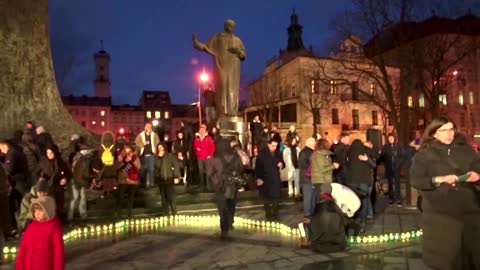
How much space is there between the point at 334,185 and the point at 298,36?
8975 cm

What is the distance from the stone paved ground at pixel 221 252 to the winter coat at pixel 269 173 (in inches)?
45.5

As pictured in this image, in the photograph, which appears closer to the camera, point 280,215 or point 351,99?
point 280,215

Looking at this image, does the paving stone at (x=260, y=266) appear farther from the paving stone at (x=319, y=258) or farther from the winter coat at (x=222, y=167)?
the winter coat at (x=222, y=167)

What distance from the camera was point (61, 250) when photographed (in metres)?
4.69

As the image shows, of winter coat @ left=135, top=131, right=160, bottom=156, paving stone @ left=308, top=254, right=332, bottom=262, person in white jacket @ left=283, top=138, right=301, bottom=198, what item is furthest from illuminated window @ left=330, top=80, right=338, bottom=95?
paving stone @ left=308, top=254, right=332, bottom=262

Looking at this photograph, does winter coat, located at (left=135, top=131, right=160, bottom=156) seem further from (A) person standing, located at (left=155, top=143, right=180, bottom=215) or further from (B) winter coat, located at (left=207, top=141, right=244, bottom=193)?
(B) winter coat, located at (left=207, top=141, right=244, bottom=193)

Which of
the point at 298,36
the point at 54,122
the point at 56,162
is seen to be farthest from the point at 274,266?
the point at 298,36

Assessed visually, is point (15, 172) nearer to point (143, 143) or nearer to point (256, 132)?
point (143, 143)

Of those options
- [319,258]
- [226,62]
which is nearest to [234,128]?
[226,62]

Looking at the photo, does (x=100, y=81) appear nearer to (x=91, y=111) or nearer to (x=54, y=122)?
(x=91, y=111)

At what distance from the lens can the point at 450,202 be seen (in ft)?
13.8

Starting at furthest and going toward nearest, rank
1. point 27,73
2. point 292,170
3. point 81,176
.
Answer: point 292,170, point 27,73, point 81,176

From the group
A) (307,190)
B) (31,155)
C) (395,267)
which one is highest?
(31,155)

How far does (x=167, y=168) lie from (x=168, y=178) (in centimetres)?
26
